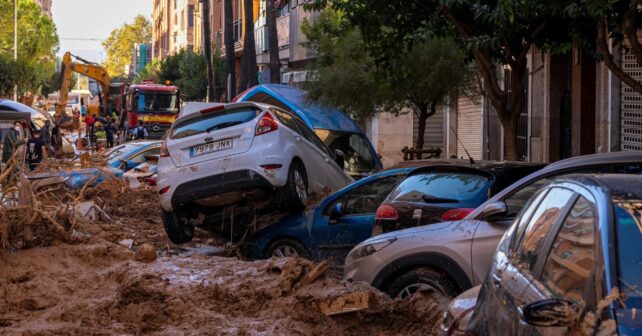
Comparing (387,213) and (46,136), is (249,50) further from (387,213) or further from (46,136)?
(387,213)

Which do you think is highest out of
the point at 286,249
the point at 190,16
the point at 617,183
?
the point at 190,16

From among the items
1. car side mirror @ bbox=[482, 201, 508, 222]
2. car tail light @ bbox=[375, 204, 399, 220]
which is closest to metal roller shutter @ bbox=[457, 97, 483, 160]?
car tail light @ bbox=[375, 204, 399, 220]

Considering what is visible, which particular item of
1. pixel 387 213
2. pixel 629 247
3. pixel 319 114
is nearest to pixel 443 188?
pixel 387 213

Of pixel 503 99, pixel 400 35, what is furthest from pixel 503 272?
pixel 400 35

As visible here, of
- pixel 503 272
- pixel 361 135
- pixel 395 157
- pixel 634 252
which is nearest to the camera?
pixel 634 252

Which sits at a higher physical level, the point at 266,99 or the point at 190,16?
the point at 190,16

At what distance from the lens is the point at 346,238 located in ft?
41.4

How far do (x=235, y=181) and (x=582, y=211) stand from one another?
8.85 metres

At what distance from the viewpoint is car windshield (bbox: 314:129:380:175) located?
22.7 metres

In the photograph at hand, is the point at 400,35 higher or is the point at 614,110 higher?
the point at 400,35

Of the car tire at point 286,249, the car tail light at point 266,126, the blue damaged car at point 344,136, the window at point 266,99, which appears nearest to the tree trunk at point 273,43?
the window at point 266,99

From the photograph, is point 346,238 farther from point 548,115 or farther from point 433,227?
point 548,115

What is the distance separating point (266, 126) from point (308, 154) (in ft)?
3.66

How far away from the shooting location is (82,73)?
5819cm
